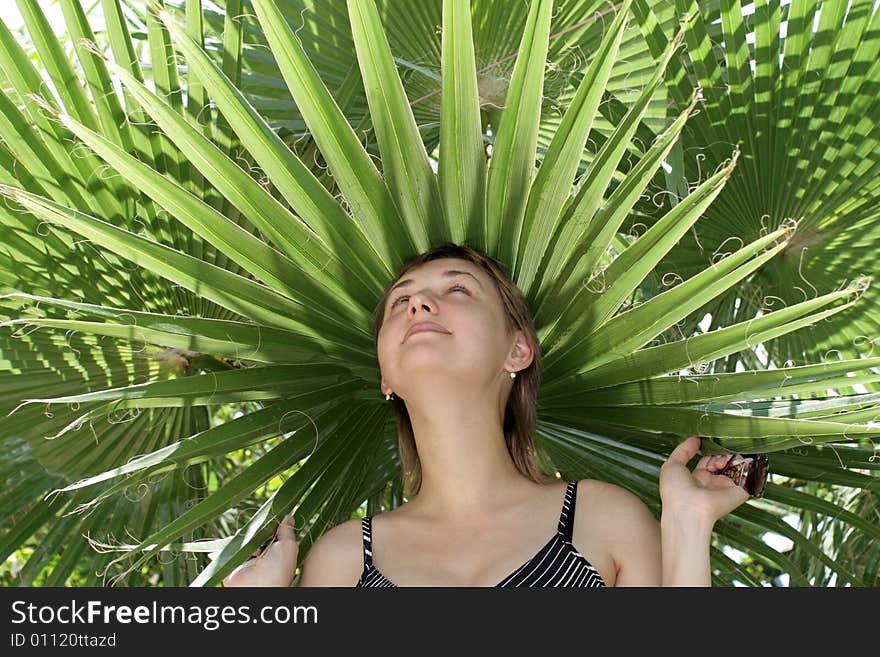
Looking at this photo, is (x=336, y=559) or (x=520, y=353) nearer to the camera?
(x=336, y=559)

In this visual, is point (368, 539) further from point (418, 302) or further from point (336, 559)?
point (418, 302)

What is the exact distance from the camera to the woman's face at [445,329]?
5.85ft

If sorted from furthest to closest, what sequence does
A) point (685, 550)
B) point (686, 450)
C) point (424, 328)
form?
point (424, 328)
point (686, 450)
point (685, 550)

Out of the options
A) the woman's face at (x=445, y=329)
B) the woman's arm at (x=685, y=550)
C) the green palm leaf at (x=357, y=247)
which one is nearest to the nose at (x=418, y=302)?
the woman's face at (x=445, y=329)

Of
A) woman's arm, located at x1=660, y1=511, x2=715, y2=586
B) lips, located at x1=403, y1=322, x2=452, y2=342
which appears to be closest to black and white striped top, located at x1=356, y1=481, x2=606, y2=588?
woman's arm, located at x1=660, y1=511, x2=715, y2=586

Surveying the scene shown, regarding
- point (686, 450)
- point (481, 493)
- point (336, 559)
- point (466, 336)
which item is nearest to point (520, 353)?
point (466, 336)

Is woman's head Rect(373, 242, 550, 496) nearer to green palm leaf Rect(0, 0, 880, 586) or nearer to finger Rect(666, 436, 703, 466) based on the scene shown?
green palm leaf Rect(0, 0, 880, 586)

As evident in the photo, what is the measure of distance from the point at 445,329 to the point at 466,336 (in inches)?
1.5

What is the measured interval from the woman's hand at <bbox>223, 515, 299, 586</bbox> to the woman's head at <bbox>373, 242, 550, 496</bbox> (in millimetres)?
319

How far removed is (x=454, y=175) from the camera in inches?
69.0

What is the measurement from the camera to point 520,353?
193 centimetres

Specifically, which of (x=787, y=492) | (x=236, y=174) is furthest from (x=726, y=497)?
(x=236, y=174)

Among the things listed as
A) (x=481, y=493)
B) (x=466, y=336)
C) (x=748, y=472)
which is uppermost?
(x=466, y=336)

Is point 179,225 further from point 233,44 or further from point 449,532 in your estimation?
point 449,532
